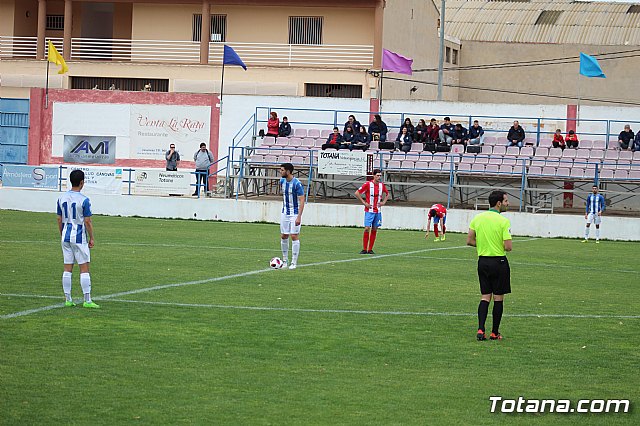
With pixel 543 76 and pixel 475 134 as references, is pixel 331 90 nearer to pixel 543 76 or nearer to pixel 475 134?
pixel 475 134

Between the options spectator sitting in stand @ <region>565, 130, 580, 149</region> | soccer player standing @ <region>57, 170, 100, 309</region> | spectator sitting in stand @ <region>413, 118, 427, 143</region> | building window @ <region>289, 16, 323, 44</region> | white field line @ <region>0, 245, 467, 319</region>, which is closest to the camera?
white field line @ <region>0, 245, 467, 319</region>

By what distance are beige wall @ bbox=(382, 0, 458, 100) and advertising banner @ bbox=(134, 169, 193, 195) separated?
45.8ft

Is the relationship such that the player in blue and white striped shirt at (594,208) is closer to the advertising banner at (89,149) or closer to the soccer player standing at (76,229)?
the soccer player standing at (76,229)

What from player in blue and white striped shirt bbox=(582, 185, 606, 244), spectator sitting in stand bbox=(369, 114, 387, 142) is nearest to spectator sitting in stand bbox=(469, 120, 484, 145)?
spectator sitting in stand bbox=(369, 114, 387, 142)

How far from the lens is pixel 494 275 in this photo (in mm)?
11773

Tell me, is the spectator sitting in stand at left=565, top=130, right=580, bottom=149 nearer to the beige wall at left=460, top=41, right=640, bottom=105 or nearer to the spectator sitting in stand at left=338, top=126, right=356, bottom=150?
the spectator sitting in stand at left=338, top=126, right=356, bottom=150

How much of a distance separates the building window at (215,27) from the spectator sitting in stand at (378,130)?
39.7 ft

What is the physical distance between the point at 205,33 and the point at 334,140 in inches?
459

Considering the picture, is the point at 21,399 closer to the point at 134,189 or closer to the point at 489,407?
the point at 489,407

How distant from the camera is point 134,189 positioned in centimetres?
3631

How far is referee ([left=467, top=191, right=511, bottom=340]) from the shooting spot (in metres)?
11.8

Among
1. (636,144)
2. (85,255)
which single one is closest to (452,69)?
(636,144)

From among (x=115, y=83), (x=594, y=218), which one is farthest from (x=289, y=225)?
(x=115, y=83)

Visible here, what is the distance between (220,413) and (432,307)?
6.93m
